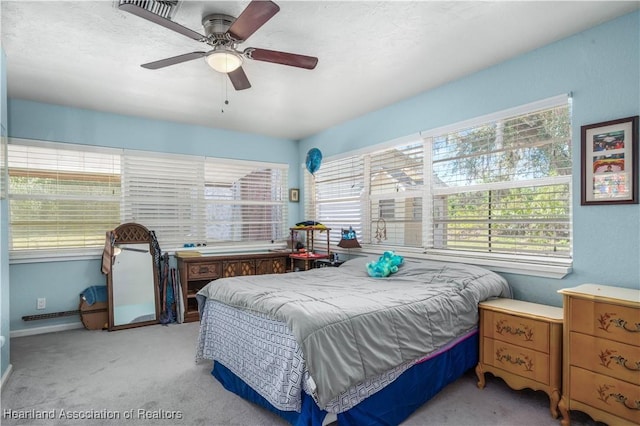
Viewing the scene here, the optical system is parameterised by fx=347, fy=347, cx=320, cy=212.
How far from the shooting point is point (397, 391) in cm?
210

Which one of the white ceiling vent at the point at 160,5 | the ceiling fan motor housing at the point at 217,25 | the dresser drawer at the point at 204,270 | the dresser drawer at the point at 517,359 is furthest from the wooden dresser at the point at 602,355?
the dresser drawer at the point at 204,270

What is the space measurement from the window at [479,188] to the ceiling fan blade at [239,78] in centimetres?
194

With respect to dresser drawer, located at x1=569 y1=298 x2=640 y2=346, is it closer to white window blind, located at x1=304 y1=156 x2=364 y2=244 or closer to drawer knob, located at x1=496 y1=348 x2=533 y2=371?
drawer knob, located at x1=496 y1=348 x2=533 y2=371

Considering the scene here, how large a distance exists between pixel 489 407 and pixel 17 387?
11.1ft

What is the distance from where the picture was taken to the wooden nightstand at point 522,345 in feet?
7.26

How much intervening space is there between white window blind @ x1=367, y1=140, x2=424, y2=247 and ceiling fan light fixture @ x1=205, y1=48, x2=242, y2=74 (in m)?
2.18

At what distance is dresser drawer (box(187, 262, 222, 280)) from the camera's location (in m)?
4.36

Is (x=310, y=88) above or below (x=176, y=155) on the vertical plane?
above

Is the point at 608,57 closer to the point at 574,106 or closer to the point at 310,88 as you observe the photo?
the point at 574,106

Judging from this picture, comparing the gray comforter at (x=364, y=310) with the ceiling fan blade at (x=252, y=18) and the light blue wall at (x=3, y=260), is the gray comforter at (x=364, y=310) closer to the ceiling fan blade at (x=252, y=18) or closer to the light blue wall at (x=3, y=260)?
the light blue wall at (x=3, y=260)

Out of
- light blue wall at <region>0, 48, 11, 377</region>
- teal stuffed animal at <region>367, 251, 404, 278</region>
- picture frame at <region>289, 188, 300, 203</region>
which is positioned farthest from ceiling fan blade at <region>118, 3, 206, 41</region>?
picture frame at <region>289, 188, 300, 203</region>

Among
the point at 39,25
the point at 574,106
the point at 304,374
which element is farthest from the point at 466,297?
the point at 39,25

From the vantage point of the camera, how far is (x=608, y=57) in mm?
2400

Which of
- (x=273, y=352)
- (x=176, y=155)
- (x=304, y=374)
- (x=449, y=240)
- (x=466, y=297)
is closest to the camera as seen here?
(x=304, y=374)
